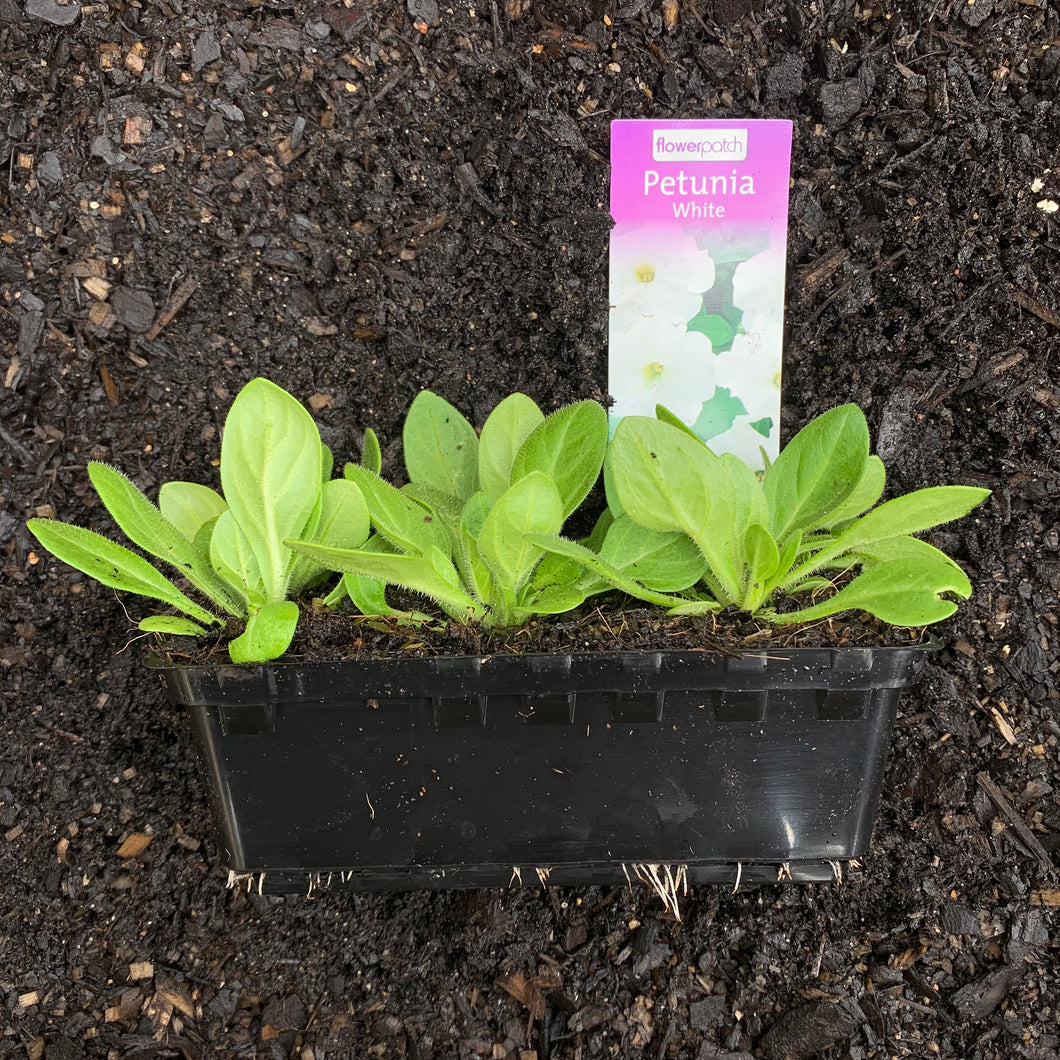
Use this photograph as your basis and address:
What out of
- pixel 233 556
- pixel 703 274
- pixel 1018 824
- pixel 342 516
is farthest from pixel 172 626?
pixel 1018 824

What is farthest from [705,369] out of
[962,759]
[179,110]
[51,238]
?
[51,238]

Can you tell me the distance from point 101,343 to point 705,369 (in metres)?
0.82

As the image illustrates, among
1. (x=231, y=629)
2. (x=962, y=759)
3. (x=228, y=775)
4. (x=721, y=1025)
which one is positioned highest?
(x=231, y=629)

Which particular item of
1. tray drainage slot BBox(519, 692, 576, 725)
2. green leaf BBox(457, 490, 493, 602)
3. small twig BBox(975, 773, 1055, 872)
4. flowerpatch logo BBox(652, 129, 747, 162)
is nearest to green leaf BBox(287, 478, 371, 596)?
green leaf BBox(457, 490, 493, 602)

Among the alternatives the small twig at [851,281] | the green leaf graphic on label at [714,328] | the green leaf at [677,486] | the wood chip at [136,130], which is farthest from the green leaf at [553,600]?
the wood chip at [136,130]

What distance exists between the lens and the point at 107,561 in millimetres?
842

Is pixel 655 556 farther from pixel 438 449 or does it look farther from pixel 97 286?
pixel 97 286

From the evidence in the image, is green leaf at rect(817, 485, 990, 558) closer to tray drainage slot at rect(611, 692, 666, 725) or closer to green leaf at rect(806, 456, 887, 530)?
green leaf at rect(806, 456, 887, 530)

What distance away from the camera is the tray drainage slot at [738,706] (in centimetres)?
83

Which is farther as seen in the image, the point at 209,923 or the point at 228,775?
the point at 209,923

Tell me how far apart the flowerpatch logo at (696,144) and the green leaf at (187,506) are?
73 cm

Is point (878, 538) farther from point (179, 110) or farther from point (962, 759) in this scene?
point (179, 110)

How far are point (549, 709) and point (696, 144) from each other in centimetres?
76

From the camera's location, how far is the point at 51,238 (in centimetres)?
106
